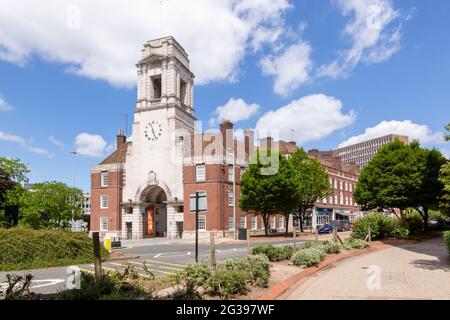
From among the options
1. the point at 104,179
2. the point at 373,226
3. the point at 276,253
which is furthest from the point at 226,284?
the point at 104,179

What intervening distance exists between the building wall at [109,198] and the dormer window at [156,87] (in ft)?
37.4

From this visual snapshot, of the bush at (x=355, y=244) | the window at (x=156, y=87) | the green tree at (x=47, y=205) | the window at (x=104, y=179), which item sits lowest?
the bush at (x=355, y=244)

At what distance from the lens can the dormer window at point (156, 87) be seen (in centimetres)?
5044

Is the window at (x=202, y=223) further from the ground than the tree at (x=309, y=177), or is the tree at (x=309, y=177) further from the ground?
the tree at (x=309, y=177)

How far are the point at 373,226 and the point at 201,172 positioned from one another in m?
23.8

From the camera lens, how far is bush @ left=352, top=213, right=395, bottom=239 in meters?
24.8

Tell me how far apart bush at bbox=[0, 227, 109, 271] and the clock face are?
95.7 feet

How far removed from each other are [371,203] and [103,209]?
35489mm

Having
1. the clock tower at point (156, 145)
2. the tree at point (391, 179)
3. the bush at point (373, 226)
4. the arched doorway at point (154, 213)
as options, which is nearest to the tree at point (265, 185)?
the tree at point (391, 179)

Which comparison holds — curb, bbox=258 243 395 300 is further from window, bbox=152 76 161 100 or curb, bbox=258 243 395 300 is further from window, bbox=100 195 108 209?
window, bbox=100 195 108 209

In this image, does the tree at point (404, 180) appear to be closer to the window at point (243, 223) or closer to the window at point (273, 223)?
the window at point (243, 223)
